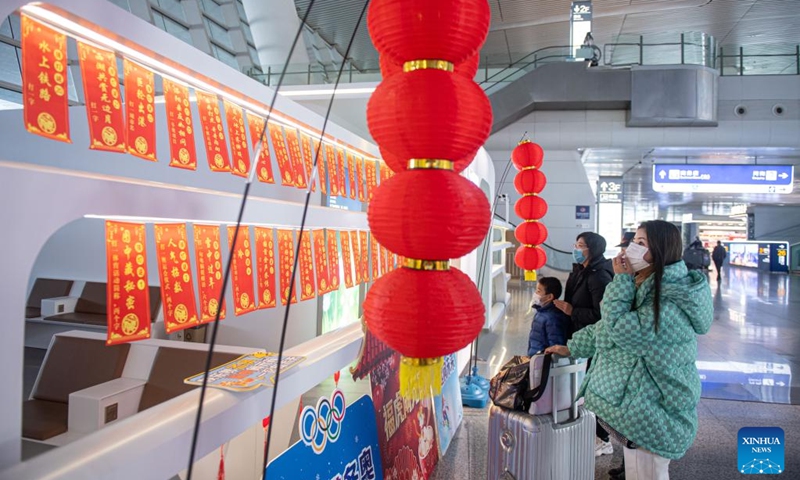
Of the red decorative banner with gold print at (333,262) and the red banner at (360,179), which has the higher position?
the red banner at (360,179)

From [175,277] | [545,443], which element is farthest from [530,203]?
[175,277]

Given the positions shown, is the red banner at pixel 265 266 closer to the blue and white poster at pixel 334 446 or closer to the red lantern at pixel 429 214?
the blue and white poster at pixel 334 446

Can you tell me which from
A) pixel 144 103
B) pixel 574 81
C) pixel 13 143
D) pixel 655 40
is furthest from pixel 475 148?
pixel 655 40

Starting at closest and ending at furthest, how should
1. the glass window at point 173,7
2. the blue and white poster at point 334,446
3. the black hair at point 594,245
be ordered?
the blue and white poster at point 334,446, the black hair at point 594,245, the glass window at point 173,7

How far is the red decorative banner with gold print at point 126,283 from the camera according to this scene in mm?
1468

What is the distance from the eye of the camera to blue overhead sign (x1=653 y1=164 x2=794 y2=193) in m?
10.2

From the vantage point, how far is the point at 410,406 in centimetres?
320

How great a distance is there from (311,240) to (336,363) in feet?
2.37

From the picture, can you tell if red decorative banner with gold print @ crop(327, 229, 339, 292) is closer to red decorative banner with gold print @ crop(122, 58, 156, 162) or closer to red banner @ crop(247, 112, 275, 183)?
red banner @ crop(247, 112, 275, 183)

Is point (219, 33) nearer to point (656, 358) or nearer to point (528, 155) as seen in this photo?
point (528, 155)

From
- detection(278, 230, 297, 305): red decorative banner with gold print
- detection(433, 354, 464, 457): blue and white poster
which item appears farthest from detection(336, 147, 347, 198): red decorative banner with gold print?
detection(433, 354, 464, 457): blue and white poster

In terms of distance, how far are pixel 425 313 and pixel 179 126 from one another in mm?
1085

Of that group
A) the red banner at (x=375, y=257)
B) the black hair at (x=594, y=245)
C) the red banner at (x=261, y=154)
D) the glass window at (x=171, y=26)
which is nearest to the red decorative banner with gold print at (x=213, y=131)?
the red banner at (x=261, y=154)

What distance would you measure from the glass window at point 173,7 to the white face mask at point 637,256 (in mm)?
10271
